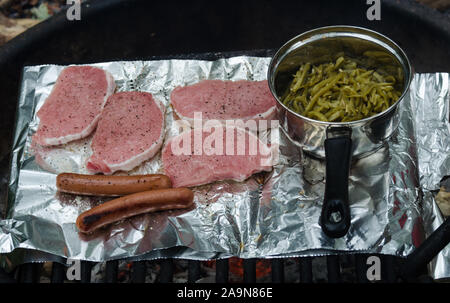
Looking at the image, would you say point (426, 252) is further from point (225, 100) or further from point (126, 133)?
point (126, 133)

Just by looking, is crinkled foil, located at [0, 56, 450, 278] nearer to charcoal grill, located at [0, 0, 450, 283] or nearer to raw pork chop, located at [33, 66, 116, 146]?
raw pork chop, located at [33, 66, 116, 146]

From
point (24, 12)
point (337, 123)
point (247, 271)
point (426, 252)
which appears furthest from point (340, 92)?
point (24, 12)

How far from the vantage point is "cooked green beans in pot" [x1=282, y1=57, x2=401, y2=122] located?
2734 millimetres

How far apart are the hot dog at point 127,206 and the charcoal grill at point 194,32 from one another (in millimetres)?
559

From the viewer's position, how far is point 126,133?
9.91 ft

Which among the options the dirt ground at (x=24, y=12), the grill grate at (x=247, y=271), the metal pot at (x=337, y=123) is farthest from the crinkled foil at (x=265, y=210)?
the dirt ground at (x=24, y=12)

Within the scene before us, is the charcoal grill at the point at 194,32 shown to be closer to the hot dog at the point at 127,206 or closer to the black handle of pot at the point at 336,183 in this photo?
the hot dog at the point at 127,206

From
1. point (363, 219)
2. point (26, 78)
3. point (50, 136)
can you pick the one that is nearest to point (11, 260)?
point (50, 136)

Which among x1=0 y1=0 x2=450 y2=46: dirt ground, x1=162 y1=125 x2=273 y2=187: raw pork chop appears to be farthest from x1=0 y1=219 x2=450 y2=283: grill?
x1=0 y1=0 x2=450 y2=46: dirt ground

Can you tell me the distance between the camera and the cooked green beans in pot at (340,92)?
8.97ft

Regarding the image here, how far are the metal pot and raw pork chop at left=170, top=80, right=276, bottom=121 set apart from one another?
6.6 inches

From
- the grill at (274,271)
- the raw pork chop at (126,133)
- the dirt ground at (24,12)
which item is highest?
the dirt ground at (24,12)
